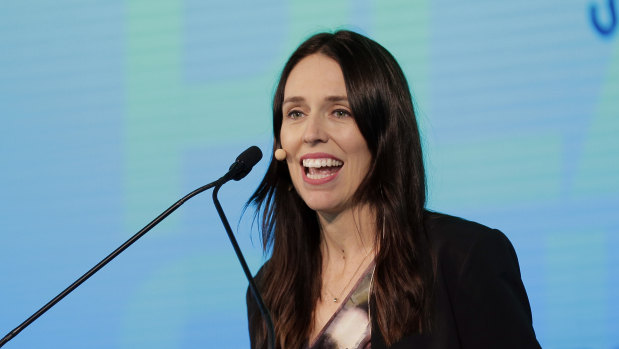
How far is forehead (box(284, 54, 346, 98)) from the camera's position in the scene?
182 centimetres

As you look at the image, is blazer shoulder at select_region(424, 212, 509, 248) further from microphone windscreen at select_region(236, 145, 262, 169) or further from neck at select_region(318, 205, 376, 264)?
microphone windscreen at select_region(236, 145, 262, 169)

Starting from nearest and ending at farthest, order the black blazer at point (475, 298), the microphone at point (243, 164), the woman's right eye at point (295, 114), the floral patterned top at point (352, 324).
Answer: the microphone at point (243, 164)
the black blazer at point (475, 298)
the floral patterned top at point (352, 324)
the woman's right eye at point (295, 114)

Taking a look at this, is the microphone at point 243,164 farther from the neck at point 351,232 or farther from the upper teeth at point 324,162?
the neck at point 351,232

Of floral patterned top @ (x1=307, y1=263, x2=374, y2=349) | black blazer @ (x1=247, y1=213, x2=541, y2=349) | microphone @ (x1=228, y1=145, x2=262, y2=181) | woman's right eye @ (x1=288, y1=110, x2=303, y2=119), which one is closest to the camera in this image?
microphone @ (x1=228, y1=145, x2=262, y2=181)

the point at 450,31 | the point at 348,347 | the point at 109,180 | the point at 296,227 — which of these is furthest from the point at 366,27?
the point at 348,347

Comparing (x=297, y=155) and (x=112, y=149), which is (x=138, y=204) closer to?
(x=112, y=149)

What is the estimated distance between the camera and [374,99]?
1784 millimetres

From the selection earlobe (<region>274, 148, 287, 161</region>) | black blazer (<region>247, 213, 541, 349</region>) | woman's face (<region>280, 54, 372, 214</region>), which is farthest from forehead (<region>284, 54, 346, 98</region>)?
black blazer (<region>247, 213, 541, 349</region>)

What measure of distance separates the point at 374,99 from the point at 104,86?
4.20 ft

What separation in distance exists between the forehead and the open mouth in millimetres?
151

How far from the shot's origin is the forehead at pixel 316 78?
5.96ft

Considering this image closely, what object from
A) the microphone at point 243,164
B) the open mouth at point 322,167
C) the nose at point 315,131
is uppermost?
the nose at point 315,131

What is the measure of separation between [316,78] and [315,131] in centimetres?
14

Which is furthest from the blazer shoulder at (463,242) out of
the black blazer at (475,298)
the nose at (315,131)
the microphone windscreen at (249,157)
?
the microphone windscreen at (249,157)
